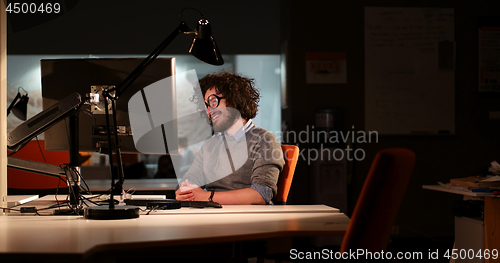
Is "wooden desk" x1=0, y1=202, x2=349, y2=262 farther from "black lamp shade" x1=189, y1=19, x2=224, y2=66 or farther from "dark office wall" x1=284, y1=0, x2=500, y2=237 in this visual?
"dark office wall" x1=284, y1=0, x2=500, y2=237

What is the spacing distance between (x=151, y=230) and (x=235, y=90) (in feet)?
3.93

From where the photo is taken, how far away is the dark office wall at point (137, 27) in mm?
4637

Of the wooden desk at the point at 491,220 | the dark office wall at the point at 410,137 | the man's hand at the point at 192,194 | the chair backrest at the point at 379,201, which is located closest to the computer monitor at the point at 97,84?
the man's hand at the point at 192,194

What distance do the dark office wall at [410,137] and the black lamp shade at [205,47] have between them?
92.9 inches

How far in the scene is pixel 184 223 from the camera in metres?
1.19

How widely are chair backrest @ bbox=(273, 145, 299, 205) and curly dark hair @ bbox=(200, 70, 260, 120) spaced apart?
337mm

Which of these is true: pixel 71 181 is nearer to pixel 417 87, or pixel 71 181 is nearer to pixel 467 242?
pixel 467 242

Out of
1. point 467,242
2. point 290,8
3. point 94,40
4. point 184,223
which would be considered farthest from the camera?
point 94,40

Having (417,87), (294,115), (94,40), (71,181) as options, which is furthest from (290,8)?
(71,181)

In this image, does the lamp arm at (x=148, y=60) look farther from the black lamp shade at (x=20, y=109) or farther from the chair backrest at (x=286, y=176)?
the black lamp shade at (x=20, y=109)

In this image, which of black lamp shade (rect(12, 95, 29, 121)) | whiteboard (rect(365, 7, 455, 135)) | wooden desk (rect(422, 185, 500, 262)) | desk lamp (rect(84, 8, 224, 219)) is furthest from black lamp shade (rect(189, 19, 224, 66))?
whiteboard (rect(365, 7, 455, 135))

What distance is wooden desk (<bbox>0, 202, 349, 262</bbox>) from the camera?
0.89 metres

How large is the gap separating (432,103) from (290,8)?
64.4 inches

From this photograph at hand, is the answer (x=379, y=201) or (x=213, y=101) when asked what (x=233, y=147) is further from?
(x=379, y=201)
